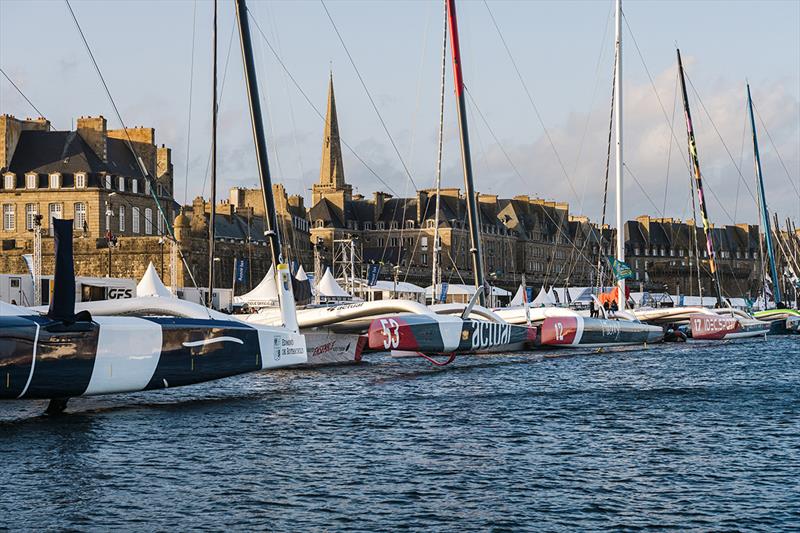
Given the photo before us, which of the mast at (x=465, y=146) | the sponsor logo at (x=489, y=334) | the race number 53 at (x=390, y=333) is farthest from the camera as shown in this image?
the mast at (x=465, y=146)

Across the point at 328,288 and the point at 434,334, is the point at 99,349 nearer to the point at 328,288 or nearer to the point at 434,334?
the point at 434,334

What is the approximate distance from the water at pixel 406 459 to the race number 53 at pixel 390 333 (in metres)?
1.22

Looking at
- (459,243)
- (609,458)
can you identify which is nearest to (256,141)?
(609,458)

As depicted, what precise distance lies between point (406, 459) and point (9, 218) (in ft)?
254

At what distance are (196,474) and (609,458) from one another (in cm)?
655

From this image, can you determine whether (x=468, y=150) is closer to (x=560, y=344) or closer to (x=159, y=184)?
(x=560, y=344)

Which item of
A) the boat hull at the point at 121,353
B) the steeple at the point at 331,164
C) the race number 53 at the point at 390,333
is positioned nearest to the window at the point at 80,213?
the race number 53 at the point at 390,333

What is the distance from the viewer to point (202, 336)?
2273 centimetres

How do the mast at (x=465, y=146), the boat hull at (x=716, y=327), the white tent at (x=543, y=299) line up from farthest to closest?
the white tent at (x=543, y=299)
the boat hull at (x=716, y=327)
the mast at (x=465, y=146)

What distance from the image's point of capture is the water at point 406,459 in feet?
44.5

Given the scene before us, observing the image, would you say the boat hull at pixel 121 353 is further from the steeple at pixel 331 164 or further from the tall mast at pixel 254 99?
the steeple at pixel 331 164

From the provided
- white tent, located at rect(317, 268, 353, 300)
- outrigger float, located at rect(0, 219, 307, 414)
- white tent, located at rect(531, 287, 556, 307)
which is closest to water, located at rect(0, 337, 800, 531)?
outrigger float, located at rect(0, 219, 307, 414)

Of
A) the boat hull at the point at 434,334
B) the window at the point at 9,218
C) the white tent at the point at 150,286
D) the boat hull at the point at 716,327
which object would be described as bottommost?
the boat hull at the point at 716,327

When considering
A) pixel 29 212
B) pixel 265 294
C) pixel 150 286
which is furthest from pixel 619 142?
pixel 29 212
